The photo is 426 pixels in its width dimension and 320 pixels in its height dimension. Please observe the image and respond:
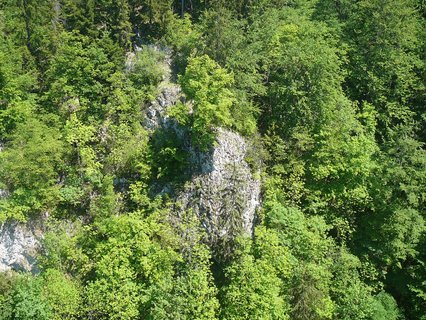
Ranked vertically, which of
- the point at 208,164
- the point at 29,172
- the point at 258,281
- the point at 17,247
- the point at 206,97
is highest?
the point at 206,97

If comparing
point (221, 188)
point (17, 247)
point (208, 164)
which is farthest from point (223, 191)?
point (17, 247)

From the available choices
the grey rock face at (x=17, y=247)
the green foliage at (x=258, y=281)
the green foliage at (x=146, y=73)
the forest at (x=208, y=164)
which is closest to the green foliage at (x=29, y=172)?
the forest at (x=208, y=164)

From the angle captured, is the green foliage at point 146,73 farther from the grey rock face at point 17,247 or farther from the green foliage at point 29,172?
the grey rock face at point 17,247

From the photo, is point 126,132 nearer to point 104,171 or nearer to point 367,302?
point 104,171

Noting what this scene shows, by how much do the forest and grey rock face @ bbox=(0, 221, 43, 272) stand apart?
57 cm

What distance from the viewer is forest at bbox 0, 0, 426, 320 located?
27.5 metres

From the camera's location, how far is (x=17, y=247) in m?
29.6

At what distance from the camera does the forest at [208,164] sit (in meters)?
27.5

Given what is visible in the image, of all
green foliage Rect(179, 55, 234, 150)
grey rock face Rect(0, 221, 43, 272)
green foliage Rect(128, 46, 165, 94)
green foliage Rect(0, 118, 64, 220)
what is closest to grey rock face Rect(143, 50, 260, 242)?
green foliage Rect(179, 55, 234, 150)

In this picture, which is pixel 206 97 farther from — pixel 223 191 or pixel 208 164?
pixel 223 191

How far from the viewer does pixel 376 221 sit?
108 feet

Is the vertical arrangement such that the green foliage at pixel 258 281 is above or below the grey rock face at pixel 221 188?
below

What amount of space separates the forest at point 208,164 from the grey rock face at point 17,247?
22.4 inches

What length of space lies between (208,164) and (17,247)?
15.1m
